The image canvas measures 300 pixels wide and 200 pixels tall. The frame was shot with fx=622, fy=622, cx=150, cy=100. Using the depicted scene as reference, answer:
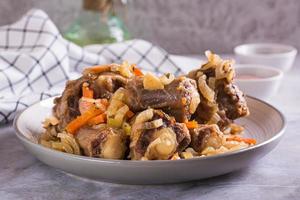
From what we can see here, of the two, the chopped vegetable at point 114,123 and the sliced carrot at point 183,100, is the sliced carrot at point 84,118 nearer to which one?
the chopped vegetable at point 114,123

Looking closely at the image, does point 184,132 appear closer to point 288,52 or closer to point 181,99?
point 181,99

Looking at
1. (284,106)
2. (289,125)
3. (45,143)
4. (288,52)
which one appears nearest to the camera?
(45,143)

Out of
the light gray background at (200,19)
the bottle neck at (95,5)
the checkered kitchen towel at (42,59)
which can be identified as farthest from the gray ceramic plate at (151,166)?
the light gray background at (200,19)

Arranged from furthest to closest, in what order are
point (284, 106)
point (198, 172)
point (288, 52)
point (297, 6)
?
1. point (297, 6)
2. point (288, 52)
3. point (284, 106)
4. point (198, 172)

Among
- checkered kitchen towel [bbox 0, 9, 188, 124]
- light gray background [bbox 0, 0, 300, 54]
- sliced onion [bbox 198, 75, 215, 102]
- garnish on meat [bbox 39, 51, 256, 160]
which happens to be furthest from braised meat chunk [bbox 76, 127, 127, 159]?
light gray background [bbox 0, 0, 300, 54]

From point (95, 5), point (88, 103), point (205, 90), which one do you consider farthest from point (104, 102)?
point (95, 5)

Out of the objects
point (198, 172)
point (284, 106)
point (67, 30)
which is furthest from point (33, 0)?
point (198, 172)

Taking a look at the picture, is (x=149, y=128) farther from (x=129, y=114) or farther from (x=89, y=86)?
(x=89, y=86)

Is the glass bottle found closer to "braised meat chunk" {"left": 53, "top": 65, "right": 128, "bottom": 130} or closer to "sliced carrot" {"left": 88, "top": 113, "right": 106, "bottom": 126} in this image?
"braised meat chunk" {"left": 53, "top": 65, "right": 128, "bottom": 130}
